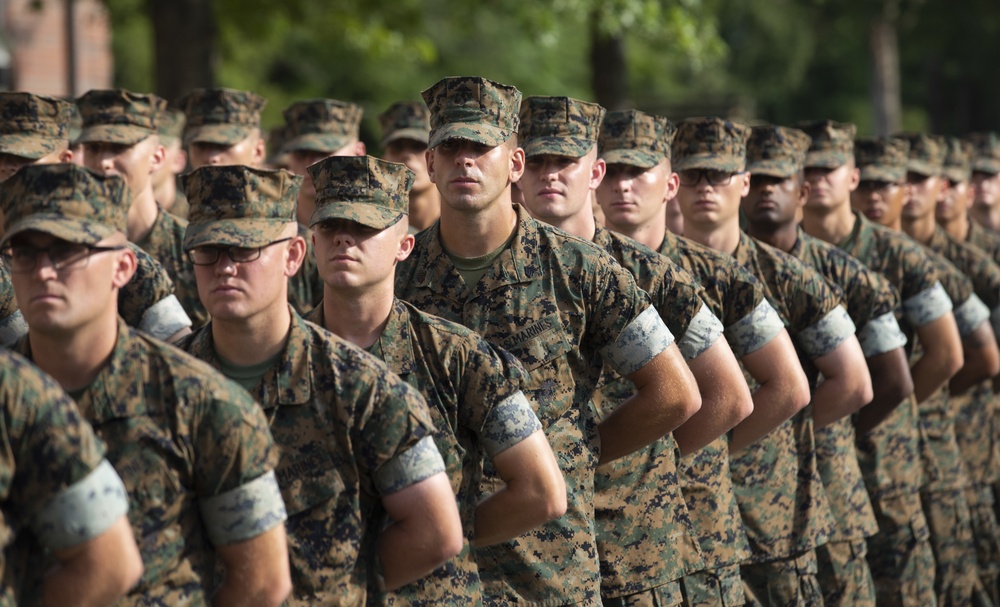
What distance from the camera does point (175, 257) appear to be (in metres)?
7.14

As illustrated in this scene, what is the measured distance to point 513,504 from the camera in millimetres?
5086

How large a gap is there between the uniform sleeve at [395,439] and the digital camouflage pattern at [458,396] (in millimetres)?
419

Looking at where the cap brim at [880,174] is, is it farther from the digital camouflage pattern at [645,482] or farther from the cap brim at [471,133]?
the cap brim at [471,133]

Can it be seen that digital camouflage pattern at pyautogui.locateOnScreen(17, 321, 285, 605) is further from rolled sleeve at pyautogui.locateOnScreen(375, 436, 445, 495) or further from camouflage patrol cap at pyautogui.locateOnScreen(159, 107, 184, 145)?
camouflage patrol cap at pyautogui.locateOnScreen(159, 107, 184, 145)

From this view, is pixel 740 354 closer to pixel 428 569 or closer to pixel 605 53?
pixel 428 569

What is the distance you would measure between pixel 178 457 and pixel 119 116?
155 inches

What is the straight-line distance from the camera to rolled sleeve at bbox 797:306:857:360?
732cm

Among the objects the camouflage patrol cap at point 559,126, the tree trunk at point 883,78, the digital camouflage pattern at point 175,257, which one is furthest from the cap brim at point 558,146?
the tree trunk at point 883,78

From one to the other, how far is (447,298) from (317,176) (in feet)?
2.12

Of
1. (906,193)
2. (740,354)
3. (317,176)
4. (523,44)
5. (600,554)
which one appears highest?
(523,44)

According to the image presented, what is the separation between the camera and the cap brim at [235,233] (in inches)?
181

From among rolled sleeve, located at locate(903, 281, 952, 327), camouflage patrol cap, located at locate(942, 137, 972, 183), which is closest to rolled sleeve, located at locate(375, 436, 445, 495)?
rolled sleeve, located at locate(903, 281, 952, 327)

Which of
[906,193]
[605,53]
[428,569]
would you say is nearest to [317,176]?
[428,569]

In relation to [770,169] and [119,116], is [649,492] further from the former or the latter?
[119,116]
